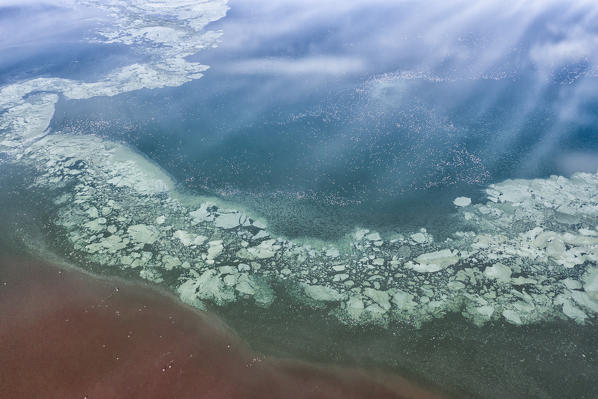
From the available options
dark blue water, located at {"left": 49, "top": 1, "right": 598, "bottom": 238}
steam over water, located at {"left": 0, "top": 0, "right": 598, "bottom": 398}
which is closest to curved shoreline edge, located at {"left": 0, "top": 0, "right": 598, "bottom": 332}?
steam over water, located at {"left": 0, "top": 0, "right": 598, "bottom": 398}

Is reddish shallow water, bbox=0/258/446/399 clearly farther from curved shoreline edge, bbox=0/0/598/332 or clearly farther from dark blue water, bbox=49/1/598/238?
dark blue water, bbox=49/1/598/238

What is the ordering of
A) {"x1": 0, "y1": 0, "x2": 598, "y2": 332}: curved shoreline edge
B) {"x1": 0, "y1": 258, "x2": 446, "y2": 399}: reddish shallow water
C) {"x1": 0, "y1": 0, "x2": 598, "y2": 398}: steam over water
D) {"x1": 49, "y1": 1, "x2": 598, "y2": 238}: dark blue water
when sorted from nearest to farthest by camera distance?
1. {"x1": 0, "y1": 258, "x2": 446, "y2": 399}: reddish shallow water
2. {"x1": 0, "y1": 0, "x2": 598, "y2": 398}: steam over water
3. {"x1": 0, "y1": 0, "x2": 598, "y2": 332}: curved shoreline edge
4. {"x1": 49, "y1": 1, "x2": 598, "y2": 238}: dark blue water

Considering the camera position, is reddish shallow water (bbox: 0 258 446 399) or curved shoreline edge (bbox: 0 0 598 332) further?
curved shoreline edge (bbox: 0 0 598 332)

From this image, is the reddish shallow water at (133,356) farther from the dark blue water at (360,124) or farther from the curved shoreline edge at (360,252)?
the dark blue water at (360,124)

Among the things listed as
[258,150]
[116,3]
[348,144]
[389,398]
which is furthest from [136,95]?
[116,3]

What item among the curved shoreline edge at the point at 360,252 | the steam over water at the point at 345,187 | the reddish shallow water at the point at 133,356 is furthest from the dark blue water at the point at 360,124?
the reddish shallow water at the point at 133,356

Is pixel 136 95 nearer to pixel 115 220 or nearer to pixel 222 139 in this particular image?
pixel 222 139

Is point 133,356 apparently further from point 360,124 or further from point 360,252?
point 360,124
